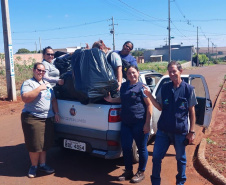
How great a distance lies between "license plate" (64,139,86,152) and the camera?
4558 mm

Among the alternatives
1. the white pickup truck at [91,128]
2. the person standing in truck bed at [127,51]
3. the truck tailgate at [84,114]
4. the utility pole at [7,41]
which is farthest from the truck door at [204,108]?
the utility pole at [7,41]

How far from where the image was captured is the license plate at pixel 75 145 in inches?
179

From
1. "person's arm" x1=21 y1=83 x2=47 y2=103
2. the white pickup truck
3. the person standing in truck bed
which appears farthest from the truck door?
"person's arm" x1=21 y1=83 x2=47 y2=103

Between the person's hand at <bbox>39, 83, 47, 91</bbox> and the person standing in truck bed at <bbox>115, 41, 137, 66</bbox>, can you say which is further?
the person standing in truck bed at <bbox>115, 41, 137, 66</bbox>

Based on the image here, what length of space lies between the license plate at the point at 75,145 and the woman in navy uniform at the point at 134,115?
74 cm

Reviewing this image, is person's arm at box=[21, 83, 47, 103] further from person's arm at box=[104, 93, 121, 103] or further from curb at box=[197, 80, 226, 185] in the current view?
curb at box=[197, 80, 226, 185]

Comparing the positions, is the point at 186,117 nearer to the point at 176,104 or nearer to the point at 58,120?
the point at 176,104

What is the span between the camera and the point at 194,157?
17.6ft

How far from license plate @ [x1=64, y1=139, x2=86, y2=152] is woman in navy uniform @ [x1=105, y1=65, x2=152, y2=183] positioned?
0.74m

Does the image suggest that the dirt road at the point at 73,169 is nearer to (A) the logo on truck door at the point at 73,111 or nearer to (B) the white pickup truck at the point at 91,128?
Result: (B) the white pickup truck at the point at 91,128

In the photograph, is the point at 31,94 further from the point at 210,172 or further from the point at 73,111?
the point at 210,172

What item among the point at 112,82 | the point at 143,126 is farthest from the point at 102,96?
the point at 143,126

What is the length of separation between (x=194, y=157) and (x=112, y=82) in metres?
2.38

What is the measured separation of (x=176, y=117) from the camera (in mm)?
3549
